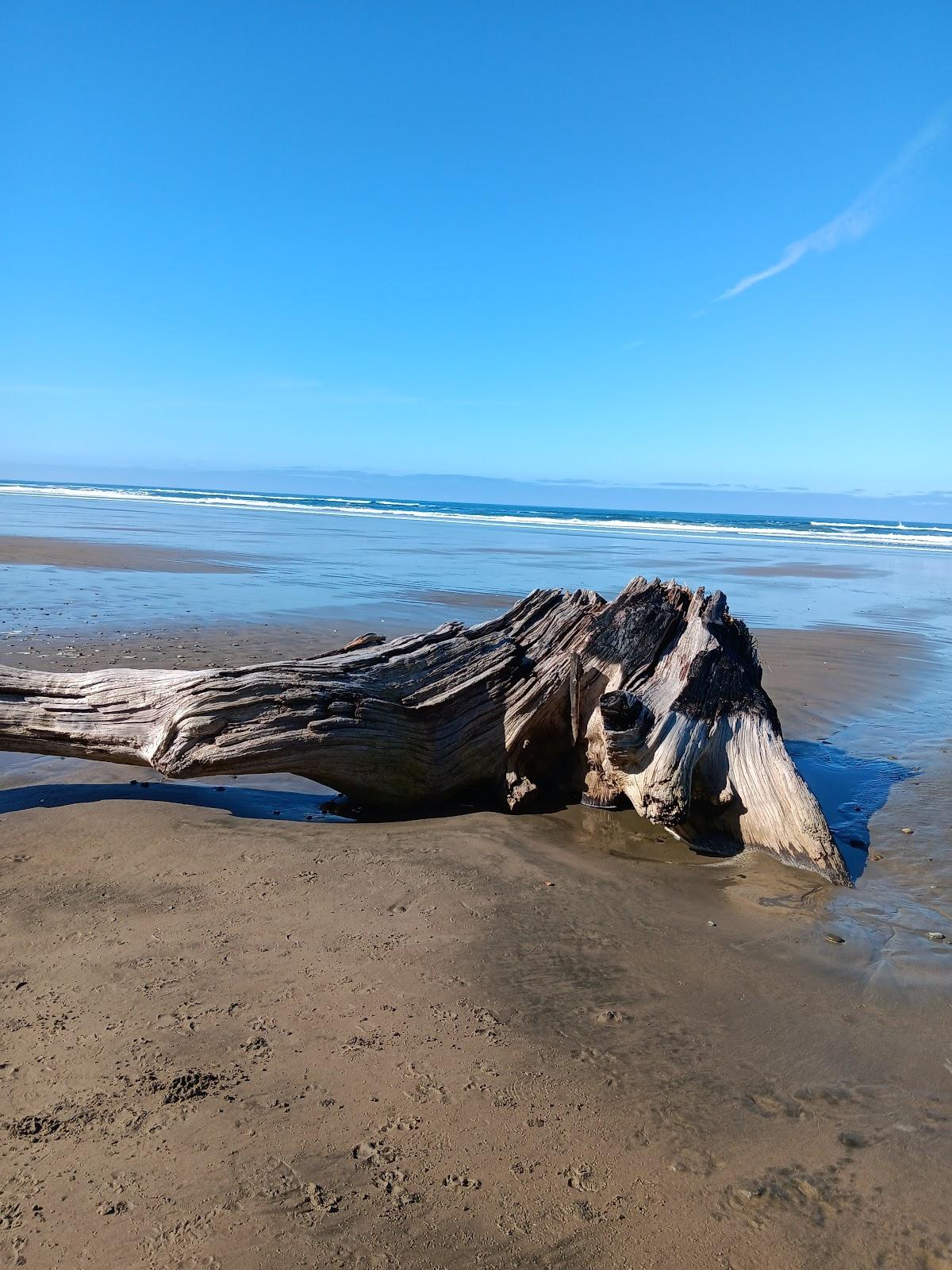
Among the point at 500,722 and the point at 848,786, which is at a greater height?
the point at 500,722

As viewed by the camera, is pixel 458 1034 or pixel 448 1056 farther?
pixel 458 1034

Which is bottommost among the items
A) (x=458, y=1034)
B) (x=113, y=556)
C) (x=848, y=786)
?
(x=848, y=786)

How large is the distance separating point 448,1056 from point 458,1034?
127mm

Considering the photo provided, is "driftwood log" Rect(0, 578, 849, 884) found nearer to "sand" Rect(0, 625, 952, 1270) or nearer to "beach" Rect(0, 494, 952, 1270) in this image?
"beach" Rect(0, 494, 952, 1270)

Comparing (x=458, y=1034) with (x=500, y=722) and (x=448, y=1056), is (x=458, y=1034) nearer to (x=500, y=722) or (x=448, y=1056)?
(x=448, y=1056)

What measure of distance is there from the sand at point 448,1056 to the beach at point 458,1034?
11mm

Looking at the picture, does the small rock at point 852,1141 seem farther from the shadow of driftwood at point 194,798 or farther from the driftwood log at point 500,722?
the shadow of driftwood at point 194,798

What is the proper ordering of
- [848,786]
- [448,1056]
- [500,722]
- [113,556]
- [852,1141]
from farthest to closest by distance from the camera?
[113,556] < [848,786] < [500,722] < [448,1056] < [852,1141]

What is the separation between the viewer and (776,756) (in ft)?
15.9

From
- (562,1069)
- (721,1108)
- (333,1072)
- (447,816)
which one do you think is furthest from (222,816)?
(721,1108)

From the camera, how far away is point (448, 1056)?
2.67 m

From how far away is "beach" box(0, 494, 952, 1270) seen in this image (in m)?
2.07

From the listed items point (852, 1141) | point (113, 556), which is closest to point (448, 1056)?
point (852, 1141)

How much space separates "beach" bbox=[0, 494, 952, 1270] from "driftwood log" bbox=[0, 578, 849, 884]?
0.27 m
